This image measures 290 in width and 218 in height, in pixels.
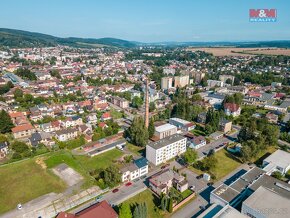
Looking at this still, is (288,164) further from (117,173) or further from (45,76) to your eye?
(45,76)

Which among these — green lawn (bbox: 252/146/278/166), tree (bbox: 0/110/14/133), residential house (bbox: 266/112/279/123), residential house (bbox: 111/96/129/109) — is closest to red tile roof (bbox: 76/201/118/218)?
green lawn (bbox: 252/146/278/166)

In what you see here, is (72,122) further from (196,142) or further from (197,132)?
(197,132)

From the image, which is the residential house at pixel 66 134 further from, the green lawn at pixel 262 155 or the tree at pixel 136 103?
the green lawn at pixel 262 155

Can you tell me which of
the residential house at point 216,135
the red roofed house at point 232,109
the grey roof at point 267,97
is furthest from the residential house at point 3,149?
the grey roof at point 267,97

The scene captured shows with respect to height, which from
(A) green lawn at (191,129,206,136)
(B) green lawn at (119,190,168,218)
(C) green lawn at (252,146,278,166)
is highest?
(A) green lawn at (191,129,206,136)

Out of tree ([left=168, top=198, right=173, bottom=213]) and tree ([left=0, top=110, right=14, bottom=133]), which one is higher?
tree ([left=0, top=110, right=14, bottom=133])

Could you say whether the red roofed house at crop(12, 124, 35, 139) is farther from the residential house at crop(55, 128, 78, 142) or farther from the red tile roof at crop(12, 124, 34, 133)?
the residential house at crop(55, 128, 78, 142)

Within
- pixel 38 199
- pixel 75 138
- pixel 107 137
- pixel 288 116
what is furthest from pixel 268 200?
pixel 288 116
